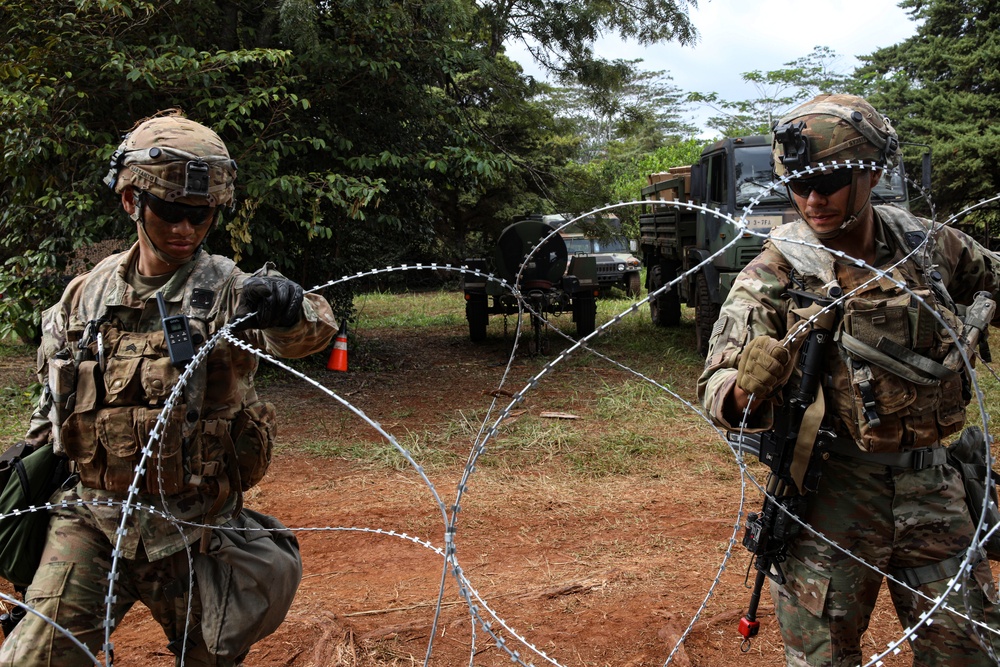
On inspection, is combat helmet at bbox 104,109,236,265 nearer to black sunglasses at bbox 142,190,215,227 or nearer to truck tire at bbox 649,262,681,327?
black sunglasses at bbox 142,190,215,227

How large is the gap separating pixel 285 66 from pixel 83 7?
1601 millimetres

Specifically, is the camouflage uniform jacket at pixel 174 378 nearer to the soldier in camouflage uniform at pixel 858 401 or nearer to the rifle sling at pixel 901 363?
the soldier in camouflage uniform at pixel 858 401

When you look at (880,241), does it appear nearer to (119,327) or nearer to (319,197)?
(119,327)

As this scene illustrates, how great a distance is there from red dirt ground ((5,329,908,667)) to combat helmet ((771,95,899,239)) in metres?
2.18

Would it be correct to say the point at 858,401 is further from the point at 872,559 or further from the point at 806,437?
the point at 872,559


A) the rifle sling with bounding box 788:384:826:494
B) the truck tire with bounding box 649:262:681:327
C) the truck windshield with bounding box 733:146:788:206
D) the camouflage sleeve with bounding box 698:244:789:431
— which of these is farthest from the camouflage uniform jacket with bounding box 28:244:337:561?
the truck tire with bounding box 649:262:681:327

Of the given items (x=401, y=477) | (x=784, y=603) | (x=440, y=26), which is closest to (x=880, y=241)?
(x=784, y=603)

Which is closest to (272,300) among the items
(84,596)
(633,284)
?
(84,596)

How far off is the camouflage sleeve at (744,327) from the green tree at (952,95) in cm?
1400

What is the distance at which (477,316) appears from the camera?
1191 cm

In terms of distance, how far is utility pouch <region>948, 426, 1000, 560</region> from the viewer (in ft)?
8.23

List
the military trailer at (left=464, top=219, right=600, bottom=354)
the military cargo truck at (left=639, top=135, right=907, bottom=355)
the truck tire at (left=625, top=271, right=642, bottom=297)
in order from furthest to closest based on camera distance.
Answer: the truck tire at (left=625, top=271, right=642, bottom=297), the military trailer at (left=464, top=219, right=600, bottom=354), the military cargo truck at (left=639, top=135, right=907, bottom=355)

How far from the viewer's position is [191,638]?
2.63 meters

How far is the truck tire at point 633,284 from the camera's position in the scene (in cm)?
1705
